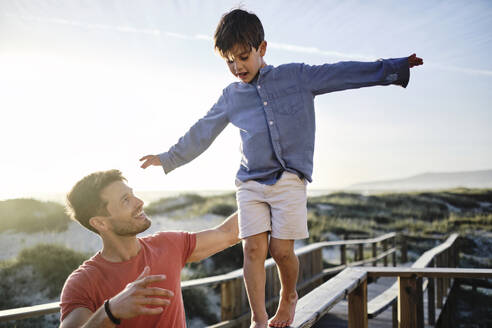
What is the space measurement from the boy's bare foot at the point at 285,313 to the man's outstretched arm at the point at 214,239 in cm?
36

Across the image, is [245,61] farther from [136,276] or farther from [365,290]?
[365,290]

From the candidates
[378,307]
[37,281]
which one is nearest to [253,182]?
[378,307]

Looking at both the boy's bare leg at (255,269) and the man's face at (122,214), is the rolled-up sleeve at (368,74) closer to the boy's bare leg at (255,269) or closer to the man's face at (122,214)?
the boy's bare leg at (255,269)

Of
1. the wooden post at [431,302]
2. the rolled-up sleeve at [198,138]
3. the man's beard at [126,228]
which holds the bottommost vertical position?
the wooden post at [431,302]

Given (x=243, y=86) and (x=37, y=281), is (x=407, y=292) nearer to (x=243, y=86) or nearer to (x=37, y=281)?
(x=243, y=86)

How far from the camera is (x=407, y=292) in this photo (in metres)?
2.87

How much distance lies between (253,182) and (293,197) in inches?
7.0

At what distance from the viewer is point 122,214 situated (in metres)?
1.62

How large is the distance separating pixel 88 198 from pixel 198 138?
2.09ft

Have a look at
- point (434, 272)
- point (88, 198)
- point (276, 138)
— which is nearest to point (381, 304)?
point (434, 272)

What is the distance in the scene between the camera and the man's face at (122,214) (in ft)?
5.31

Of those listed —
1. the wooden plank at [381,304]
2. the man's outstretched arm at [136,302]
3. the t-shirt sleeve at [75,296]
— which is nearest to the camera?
the man's outstretched arm at [136,302]

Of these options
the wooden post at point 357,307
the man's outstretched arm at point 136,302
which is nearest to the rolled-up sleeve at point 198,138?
the man's outstretched arm at point 136,302

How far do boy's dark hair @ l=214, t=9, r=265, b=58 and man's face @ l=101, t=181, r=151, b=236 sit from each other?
717mm
